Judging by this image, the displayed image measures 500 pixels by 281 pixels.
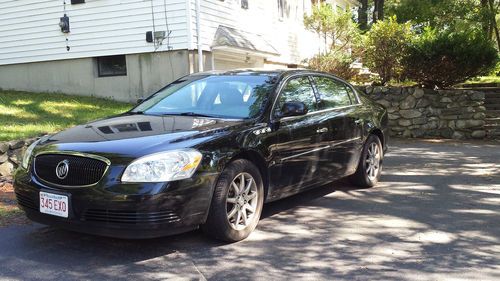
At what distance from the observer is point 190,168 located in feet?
13.1

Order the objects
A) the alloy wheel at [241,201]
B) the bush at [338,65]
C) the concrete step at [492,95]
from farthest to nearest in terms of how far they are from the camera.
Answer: the bush at [338,65]
the concrete step at [492,95]
the alloy wheel at [241,201]

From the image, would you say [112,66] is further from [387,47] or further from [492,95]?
[492,95]

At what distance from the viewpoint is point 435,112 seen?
490 inches

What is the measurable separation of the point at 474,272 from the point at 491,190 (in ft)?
10.2

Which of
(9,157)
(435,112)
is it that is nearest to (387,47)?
(435,112)

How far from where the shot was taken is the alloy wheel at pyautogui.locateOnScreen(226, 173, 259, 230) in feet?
14.6

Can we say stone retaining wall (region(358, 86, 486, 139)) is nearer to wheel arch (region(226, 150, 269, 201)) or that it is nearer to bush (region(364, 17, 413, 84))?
bush (region(364, 17, 413, 84))

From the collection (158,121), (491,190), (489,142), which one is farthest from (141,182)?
(489,142)

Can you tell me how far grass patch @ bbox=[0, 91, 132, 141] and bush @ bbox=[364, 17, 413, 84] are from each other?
631 centimetres

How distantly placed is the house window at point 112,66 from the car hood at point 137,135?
9.49 metres

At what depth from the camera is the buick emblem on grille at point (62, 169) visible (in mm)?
4051

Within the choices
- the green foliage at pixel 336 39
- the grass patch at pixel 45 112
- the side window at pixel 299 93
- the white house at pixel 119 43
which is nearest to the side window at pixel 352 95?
the side window at pixel 299 93

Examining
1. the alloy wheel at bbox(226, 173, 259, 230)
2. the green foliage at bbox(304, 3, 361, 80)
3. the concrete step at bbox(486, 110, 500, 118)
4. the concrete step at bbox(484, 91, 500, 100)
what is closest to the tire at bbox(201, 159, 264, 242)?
the alloy wheel at bbox(226, 173, 259, 230)

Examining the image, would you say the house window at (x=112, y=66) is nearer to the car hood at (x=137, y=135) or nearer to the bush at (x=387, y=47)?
the bush at (x=387, y=47)
